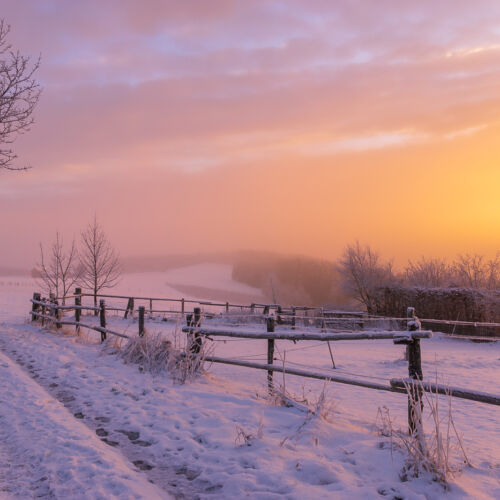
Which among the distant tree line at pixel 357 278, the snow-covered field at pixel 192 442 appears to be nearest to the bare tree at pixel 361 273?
the distant tree line at pixel 357 278

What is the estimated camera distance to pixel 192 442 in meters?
4.45

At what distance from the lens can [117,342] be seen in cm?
983

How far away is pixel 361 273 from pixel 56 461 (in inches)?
1072

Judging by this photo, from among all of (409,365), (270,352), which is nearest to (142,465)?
(409,365)

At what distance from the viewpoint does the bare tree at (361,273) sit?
29.1m

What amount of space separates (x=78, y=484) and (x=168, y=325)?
1742 cm

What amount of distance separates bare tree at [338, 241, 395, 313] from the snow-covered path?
25662 mm

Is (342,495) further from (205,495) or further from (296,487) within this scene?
(205,495)

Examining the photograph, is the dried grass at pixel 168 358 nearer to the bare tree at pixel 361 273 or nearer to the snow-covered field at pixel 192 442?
the snow-covered field at pixel 192 442

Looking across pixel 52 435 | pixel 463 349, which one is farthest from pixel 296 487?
pixel 463 349

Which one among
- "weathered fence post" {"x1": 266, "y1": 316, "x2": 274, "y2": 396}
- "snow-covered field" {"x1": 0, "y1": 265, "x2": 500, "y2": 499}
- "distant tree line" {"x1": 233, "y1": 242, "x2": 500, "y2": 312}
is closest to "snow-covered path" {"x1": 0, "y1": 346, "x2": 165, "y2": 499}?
"snow-covered field" {"x1": 0, "y1": 265, "x2": 500, "y2": 499}

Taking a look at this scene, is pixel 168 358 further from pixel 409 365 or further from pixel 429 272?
pixel 429 272

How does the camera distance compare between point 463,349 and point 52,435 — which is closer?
point 52,435

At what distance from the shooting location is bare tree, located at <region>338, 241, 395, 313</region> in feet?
95.4
